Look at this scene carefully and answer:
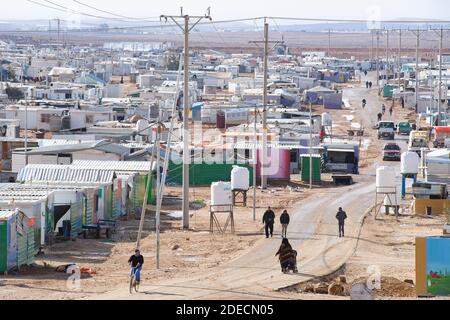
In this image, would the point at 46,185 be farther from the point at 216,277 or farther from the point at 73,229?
the point at 216,277

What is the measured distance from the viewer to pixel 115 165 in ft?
89.2

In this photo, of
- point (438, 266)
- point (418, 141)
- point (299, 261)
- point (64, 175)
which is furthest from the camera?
point (418, 141)

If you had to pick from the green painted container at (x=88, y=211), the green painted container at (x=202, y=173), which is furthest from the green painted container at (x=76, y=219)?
the green painted container at (x=202, y=173)

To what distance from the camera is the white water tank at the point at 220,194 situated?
23.7 metres

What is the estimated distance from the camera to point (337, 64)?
102 meters

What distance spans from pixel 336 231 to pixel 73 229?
504 cm

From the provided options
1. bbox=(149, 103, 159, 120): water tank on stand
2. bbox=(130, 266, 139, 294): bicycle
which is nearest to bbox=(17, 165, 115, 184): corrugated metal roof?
bbox=(130, 266, 139, 294): bicycle

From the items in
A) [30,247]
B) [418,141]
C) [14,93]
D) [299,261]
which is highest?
[14,93]

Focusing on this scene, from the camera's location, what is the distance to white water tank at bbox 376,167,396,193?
25.9 meters

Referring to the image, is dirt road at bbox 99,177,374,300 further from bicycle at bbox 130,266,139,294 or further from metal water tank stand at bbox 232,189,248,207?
metal water tank stand at bbox 232,189,248,207

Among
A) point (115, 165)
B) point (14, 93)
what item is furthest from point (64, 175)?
point (14, 93)

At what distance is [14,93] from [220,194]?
121ft

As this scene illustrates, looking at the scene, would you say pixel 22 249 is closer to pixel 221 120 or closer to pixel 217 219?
pixel 217 219
